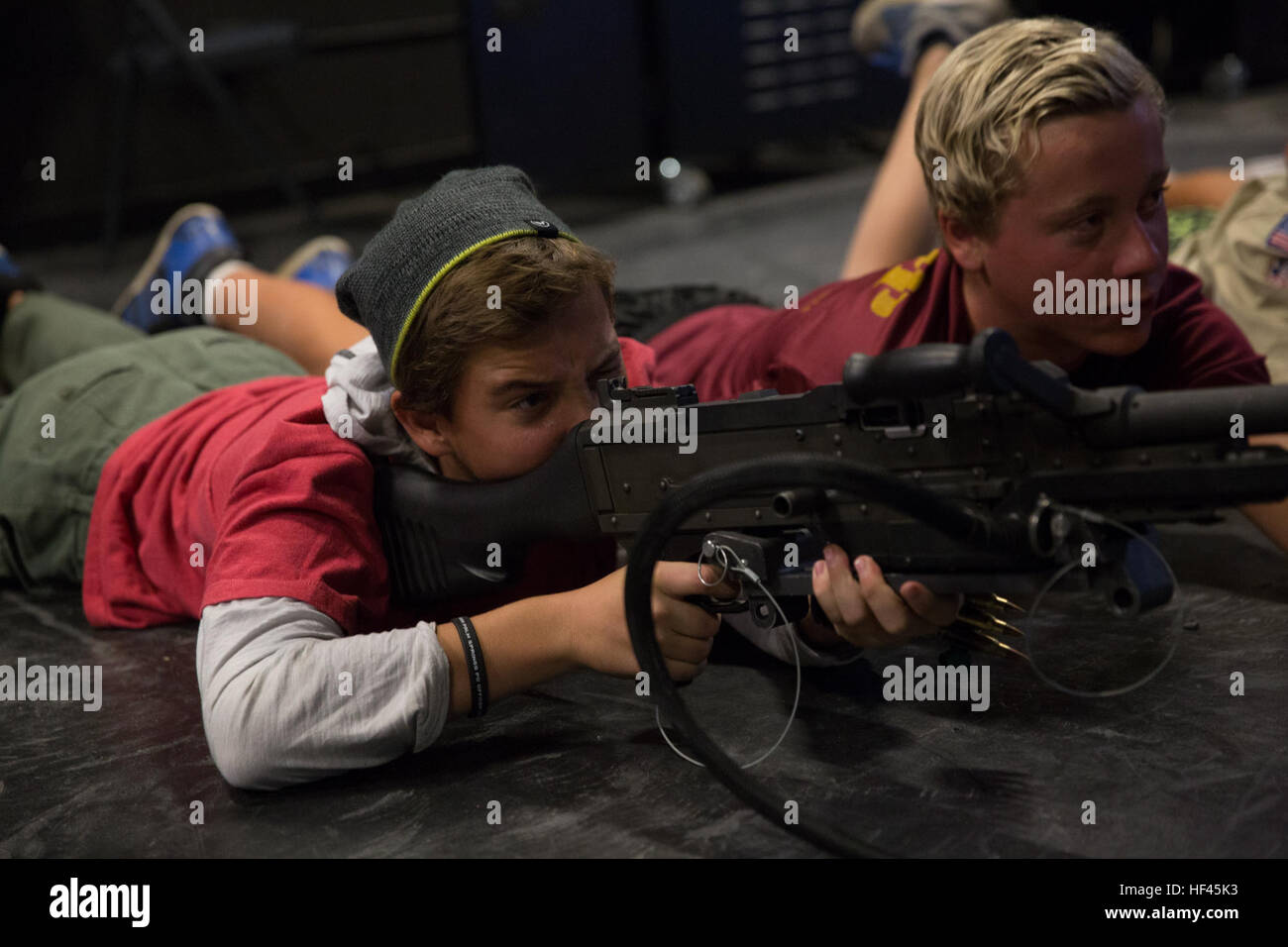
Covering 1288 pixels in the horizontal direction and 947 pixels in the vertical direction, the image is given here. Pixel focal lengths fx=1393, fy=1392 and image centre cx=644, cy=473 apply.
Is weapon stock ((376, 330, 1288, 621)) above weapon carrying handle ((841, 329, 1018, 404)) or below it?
below

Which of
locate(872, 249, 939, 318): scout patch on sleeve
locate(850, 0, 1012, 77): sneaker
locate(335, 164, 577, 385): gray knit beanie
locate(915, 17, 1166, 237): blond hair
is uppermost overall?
locate(850, 0, 1012, 77): sneaker

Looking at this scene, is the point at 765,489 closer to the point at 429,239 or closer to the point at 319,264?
the point at 429,239

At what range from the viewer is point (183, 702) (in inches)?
54.2

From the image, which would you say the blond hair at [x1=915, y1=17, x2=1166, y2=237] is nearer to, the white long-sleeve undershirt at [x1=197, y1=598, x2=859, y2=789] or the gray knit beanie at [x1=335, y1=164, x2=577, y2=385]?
the gray knit beanie at [x1=335, y1=164, x2=577, y2=385]

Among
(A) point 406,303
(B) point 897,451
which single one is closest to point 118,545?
(A) point 406,303

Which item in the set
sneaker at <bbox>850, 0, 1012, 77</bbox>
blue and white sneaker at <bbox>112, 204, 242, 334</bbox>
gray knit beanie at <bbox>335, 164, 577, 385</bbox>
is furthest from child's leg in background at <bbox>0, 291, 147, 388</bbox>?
sneaker at <bbox>850, 0, 1012, 77</bbox>

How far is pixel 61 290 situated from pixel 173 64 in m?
0.70

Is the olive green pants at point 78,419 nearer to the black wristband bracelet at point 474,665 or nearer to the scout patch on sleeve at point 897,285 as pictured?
the black wristband bracelet at point 474,665

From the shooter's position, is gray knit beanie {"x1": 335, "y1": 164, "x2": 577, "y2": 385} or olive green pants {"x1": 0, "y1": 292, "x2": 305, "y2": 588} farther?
olive green pants {"x1": 0, "y1": 292, "x2": 305, "y2": 588}

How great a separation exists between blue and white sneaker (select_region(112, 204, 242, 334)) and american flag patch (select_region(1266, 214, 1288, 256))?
1591 mm

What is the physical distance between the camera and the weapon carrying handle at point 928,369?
2.83 feet

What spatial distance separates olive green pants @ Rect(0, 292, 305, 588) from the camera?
5.49 feet


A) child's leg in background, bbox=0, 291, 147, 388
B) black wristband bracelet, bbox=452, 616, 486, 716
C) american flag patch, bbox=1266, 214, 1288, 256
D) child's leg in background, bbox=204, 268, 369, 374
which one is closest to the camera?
black wristband bracelet, bbox=452, 616, 486, 716
